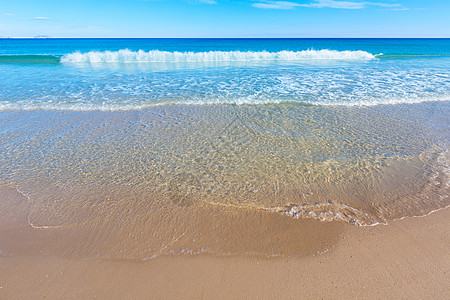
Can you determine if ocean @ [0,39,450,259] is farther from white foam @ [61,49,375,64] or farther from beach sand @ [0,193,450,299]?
white foam @ [61,49,375,64]

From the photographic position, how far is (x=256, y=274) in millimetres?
3076

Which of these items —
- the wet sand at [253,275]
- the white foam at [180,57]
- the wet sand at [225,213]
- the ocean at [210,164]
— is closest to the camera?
the wet sand at [253,275]

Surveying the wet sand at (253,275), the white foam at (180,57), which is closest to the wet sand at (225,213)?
the wet sand at (253,275)

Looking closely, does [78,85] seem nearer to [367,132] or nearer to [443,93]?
[367,132]

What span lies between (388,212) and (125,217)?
4612 millimetres

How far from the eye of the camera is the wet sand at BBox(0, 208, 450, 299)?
9.43ft

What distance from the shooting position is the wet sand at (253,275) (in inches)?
113

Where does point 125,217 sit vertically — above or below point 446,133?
below

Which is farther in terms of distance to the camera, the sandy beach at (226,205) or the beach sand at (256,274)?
the sandy beach at (226,205)

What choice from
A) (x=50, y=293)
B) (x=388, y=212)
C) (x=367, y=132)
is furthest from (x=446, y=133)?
(x=50, y=293)

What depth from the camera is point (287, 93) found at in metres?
11.4

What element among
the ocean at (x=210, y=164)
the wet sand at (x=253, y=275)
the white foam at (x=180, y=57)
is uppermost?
the white foam at (x=180, y=57)

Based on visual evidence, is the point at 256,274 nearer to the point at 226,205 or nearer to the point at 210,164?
the point at 226,205

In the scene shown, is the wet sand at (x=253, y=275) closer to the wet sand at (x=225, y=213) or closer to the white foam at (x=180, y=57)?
the wet sand at (x=225, y=213)
